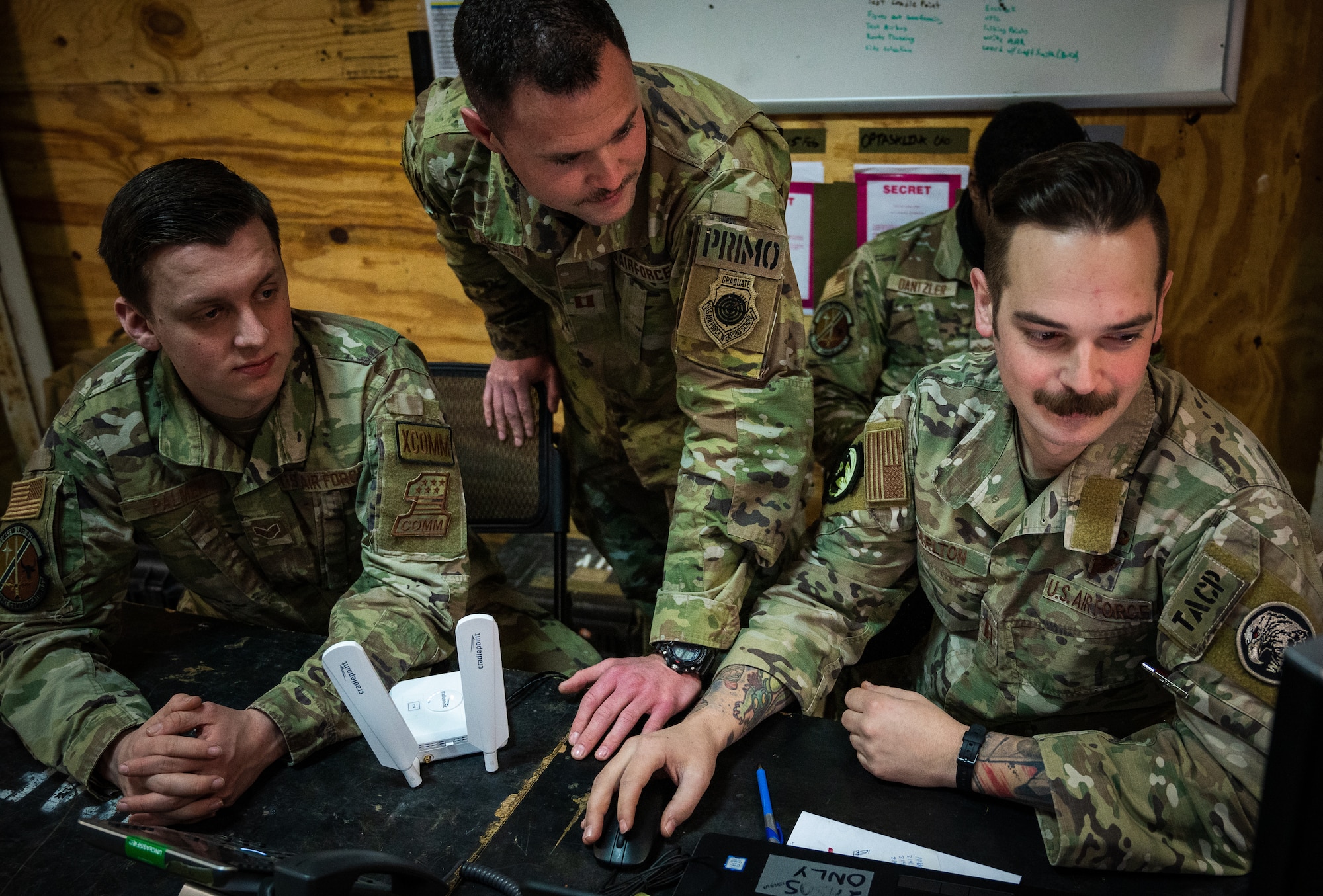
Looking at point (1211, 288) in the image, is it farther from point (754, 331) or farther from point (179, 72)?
point (179, 72)

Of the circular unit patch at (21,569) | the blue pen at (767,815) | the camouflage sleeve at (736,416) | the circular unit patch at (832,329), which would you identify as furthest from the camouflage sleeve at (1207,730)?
the circular unit patch at (21,569)

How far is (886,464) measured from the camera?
4.43ft

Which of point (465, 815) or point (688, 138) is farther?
point (688, 138)

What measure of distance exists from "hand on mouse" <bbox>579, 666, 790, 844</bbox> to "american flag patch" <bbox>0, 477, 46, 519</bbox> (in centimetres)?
96

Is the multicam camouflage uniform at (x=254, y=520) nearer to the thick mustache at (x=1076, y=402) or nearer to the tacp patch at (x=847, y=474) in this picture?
the tacp patch at (x=847, y=474)

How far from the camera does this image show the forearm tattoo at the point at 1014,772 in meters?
1.01

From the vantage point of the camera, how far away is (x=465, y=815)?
105 cm

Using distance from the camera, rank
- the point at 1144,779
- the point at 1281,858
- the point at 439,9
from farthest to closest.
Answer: the point at 439,9 < the point at 1144,779 < the point at 1281,858

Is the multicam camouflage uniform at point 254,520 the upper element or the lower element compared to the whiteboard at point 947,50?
lower

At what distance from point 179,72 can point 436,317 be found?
1.11m

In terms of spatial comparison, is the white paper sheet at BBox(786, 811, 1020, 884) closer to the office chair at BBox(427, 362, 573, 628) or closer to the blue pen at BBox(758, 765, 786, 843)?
the blue pen at BBox(758, 765, 786, 843)

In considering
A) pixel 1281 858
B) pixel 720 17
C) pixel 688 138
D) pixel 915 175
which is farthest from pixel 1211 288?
pixel 1281 858

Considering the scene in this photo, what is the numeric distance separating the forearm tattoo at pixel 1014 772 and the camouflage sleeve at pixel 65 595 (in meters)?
1.07

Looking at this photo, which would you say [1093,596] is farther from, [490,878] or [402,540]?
[402,540]
